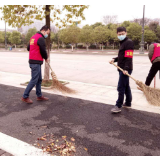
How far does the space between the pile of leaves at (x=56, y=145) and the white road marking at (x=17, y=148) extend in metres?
0.11

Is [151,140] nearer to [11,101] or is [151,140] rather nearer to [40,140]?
[40,140]

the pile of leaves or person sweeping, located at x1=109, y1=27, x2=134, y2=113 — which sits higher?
person sweeping, located at x1=109, y1=27, x2=134, y2=113

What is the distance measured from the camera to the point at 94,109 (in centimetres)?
452

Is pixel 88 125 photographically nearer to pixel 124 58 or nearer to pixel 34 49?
pixel 124 58

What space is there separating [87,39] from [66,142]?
122 ft

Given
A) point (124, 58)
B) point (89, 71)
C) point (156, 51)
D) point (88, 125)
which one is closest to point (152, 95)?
point (124, 58)

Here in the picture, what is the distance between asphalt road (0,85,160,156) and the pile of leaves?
0.30 feet

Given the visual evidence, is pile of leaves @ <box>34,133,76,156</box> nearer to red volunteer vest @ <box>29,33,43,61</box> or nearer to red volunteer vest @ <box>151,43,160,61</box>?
red volunteer vest @ <box>29,33,43,61</box>

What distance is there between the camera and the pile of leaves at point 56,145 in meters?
2.74

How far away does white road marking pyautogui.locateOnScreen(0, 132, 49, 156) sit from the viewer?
2.70m

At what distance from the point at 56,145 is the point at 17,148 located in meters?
0.59

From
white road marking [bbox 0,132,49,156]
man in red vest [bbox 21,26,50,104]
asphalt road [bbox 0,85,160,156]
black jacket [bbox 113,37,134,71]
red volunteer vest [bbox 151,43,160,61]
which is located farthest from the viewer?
red volunteer vest [bbox 151,43,160,61]

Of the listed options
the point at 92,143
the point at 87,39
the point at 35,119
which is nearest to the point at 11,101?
the point at 35,119

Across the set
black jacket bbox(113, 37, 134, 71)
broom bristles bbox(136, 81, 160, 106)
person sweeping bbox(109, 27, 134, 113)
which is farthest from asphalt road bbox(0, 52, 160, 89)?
black jacket bbox(113, 37, 134, 71)
